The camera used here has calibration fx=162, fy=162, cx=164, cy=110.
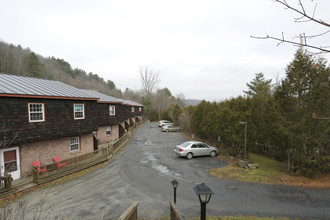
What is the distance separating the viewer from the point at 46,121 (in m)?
12.8

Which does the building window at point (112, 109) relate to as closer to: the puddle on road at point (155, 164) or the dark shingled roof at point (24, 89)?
the puddle on road at point (155, 164)

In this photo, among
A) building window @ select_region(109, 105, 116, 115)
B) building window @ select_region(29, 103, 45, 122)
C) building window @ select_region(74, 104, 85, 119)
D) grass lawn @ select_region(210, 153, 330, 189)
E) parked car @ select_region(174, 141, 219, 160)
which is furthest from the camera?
building window @ select_region(109, 105, 116, 115)

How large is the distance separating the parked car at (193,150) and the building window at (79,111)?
10.0 meters

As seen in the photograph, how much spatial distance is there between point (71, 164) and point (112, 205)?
7502 millimetres

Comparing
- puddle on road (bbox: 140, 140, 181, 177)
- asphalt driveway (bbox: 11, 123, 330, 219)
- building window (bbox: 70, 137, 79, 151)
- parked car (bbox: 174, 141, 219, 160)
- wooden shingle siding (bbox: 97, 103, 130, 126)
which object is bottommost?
puddle on road (bbox: 140, 140, 181, 177)

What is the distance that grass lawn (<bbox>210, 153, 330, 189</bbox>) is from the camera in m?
10.7

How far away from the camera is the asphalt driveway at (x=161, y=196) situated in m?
7.59

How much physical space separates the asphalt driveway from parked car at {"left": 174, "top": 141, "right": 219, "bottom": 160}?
284 cm

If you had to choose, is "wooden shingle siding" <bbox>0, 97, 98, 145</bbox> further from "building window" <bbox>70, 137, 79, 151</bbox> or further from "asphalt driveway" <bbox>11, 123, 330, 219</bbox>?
"asphalt driveway" <bbox>11, 123, 330, 219</bbox>

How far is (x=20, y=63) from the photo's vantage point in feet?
173

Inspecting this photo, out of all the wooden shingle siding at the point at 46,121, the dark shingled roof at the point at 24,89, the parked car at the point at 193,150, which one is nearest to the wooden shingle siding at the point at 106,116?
the wooden shingle siding at the point at 46,121

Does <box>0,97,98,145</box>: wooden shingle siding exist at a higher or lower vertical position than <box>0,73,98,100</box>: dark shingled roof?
lower

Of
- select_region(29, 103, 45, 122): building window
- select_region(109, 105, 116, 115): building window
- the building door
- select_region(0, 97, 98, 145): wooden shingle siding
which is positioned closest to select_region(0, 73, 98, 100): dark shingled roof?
select_region(0, 97, 98, 145): wooden shingle siding

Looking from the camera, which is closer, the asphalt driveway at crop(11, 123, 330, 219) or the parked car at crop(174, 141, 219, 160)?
the asphalt driveway at crop(11, 123, 330, 219)
